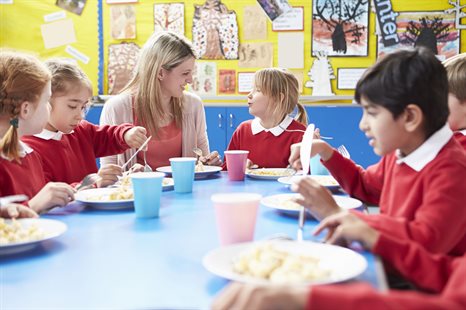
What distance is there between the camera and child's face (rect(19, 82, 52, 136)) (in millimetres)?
1450

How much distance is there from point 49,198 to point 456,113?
51.0 inches

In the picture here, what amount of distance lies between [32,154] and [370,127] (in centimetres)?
109

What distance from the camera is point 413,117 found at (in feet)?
3.60

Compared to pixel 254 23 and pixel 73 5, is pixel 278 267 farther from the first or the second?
pixel 73 5

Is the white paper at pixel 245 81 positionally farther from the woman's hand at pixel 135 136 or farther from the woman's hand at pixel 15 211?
the woman's hand at pixel 15 211

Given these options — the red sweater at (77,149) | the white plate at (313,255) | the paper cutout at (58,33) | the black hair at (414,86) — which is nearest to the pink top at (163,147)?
the red sweater at (77,149)

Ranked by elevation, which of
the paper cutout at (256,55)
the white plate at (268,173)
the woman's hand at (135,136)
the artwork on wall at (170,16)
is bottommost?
the white plate at (268,173)

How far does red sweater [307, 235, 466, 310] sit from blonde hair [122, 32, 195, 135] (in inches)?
63.7

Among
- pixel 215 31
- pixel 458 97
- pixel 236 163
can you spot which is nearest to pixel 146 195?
pixel 236 163

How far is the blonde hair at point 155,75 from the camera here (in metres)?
2.31

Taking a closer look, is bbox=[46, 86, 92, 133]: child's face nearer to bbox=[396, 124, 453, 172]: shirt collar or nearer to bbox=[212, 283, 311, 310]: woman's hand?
bbox=[396, 124, 453, 172]: shirt collar

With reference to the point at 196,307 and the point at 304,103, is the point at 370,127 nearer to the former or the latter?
the point at 196,307

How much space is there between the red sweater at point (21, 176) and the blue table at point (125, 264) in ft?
0.99

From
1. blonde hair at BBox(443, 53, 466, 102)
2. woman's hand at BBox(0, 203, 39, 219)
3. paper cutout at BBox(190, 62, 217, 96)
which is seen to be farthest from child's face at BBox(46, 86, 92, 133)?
paper cutout at BBox(190, 62, 217, 96)
